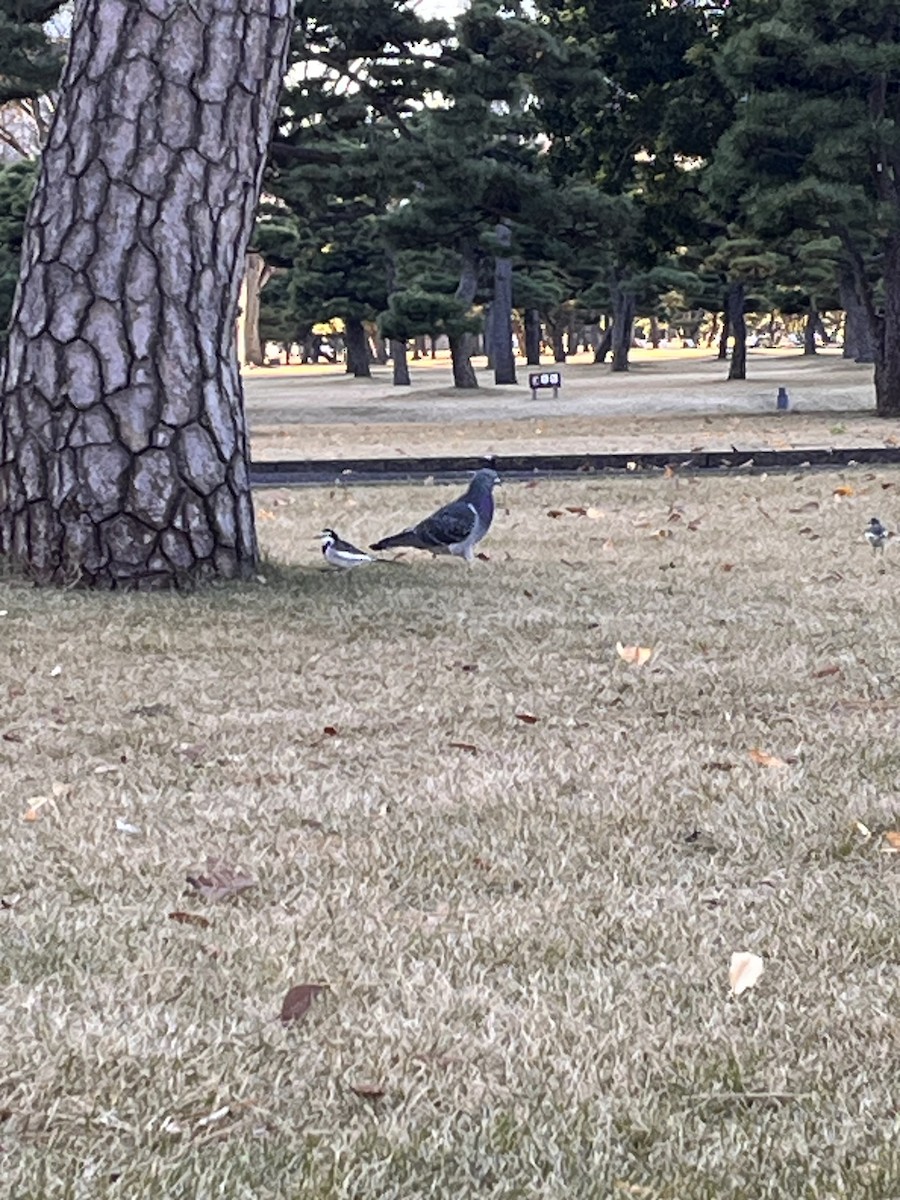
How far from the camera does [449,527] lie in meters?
7.43

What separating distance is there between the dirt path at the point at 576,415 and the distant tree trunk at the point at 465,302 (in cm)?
71

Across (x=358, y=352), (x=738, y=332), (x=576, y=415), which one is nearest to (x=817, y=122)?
(x=576, y=415)

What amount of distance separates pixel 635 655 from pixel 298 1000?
303cm

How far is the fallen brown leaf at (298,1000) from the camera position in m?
2.35

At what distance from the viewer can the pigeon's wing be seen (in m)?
7.44

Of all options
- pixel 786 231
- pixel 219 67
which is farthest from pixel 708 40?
pixel 219 67

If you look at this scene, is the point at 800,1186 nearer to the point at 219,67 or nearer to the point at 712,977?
the point at 712,977

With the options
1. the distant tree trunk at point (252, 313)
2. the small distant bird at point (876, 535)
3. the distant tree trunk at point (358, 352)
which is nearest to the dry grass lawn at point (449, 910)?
the small distant bird at point (876, 535)

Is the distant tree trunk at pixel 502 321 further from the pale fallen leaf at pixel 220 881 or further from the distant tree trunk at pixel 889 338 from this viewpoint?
the pale fallen leaf at pixel 220 881

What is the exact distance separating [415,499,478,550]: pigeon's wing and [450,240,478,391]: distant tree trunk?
92.0 ft

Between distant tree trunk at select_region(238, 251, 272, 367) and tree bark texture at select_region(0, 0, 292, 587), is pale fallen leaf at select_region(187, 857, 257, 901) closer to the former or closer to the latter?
tree bark texture at select_region(0, 0, 292, 587)

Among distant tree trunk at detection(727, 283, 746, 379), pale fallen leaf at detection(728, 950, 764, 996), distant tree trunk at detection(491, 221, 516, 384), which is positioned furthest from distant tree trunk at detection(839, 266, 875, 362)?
pale fallen leaf at detection(728, 950, 764, 996)

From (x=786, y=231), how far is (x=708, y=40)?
4.17 meters

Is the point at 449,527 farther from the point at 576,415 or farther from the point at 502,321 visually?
the point at 502,321
